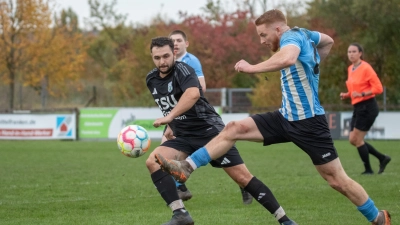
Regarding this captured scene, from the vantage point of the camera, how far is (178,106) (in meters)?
6.59

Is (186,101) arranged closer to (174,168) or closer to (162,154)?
(162,154)

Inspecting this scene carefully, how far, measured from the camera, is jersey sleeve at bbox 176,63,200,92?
676 centimetres

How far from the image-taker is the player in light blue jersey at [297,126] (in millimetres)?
6117

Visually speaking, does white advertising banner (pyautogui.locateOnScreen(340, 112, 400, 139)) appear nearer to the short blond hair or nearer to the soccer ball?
the soccer ball

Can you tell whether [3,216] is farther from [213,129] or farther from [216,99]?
[216,99]

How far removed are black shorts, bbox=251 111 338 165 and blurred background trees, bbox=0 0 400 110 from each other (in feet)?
57.5

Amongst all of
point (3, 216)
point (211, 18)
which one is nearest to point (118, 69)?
point (211, 18)

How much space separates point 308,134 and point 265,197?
862 millimetres

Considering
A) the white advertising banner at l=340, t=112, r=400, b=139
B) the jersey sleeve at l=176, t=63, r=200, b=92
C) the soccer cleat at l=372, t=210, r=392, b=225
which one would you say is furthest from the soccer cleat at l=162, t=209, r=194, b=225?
the white advertising banner at l=340, t=112, r=400, b=139

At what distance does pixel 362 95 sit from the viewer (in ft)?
38.5

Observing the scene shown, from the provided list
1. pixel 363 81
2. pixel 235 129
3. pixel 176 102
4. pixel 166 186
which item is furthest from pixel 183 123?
pixel 363 81

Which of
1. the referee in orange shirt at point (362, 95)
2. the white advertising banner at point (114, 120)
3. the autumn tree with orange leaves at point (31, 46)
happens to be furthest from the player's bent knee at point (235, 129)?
the autumn tree with orange leaves at point (31, 46)

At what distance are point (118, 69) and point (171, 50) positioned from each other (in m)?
35.7

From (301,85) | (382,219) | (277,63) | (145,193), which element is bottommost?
(145,193)
